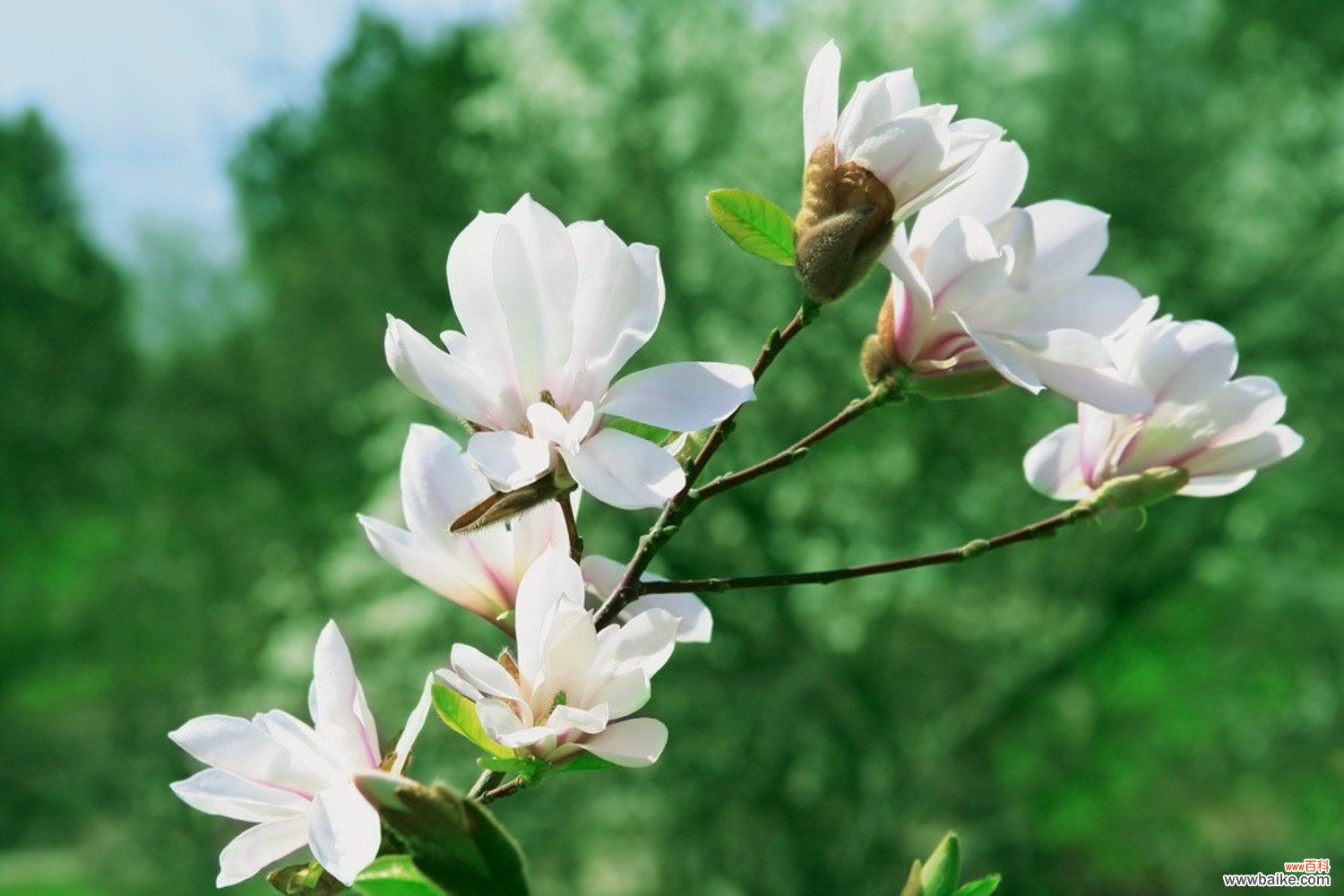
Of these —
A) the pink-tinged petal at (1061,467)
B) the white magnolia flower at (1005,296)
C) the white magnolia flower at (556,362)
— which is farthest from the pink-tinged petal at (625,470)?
the pink-tinged petal at (1061,467)

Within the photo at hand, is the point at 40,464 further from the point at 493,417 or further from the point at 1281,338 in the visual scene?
the point at 493,417

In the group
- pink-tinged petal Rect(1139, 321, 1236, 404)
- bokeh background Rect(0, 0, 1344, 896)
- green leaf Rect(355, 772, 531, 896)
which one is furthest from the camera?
bokeh background Rect(0, 0, 1344, 896)

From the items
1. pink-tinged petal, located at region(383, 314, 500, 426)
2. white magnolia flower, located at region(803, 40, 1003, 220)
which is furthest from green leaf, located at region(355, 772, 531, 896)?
white magnolia flower, located at region(803, 40, 1003, 220)

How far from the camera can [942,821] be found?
5762 millimetres

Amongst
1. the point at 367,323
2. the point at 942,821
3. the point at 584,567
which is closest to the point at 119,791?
the point at 367,323

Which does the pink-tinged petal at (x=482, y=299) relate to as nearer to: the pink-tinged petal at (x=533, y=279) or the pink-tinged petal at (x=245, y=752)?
the pink-tinged petal at (x=533, y=279)

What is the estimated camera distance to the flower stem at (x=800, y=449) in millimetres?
440

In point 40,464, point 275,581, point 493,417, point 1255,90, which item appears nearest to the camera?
point 493,417

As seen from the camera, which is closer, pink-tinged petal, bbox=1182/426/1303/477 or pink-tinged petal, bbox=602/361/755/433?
pink-tinged petal, bbox=602/361/755/433

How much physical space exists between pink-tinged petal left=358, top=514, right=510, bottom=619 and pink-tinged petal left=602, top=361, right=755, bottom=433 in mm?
88

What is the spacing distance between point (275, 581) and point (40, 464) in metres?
4.04

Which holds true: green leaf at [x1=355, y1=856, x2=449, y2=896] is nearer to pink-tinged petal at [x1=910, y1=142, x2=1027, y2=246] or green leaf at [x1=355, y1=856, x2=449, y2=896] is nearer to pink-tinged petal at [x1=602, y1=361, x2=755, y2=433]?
pink-tinged petal at [x1=602, y1=361, x2=755, y2=433]

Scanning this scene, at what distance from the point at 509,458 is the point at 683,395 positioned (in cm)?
5

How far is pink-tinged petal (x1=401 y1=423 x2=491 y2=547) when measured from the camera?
0.46 meters
